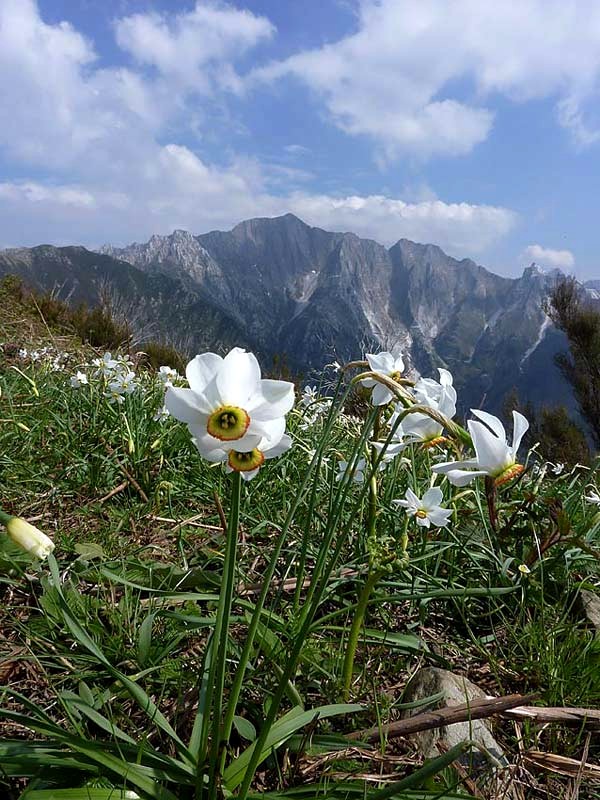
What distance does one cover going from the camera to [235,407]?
834mm

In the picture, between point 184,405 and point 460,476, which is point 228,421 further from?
point 460,476

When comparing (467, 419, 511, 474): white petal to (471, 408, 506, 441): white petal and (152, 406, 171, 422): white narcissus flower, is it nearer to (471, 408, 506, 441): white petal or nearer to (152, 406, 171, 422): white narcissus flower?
(471, 408, 506, 441): white petal

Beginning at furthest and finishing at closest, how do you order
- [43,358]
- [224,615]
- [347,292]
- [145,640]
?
[347,292] → [43,358] → [145,640] → [224,615]

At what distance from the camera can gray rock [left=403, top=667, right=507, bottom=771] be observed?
3.59 ft

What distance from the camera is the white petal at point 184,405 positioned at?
2.69 ft

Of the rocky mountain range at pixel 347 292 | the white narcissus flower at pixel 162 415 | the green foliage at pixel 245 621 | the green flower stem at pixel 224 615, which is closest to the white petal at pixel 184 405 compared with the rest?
the green flower stem at pixel 224 615

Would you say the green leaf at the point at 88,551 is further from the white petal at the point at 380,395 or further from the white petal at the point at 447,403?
the white petal at the point at 447,403

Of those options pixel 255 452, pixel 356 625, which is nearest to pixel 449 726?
pixel 356 625

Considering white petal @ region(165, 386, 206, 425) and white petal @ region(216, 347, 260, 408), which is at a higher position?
white petal @ region(216, 347, 260, 408)

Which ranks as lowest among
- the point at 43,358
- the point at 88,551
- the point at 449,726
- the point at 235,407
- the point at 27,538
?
the point at 449,726

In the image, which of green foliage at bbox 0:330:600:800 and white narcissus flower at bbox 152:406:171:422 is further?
white narcissus flower at bbox 152:406:171:422

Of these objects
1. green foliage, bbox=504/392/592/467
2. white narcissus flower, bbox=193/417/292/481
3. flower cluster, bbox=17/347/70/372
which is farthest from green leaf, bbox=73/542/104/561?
green foliage, bbox=504/392/592/467

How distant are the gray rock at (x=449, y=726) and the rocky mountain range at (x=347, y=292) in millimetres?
104018

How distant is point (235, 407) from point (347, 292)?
138 meters
